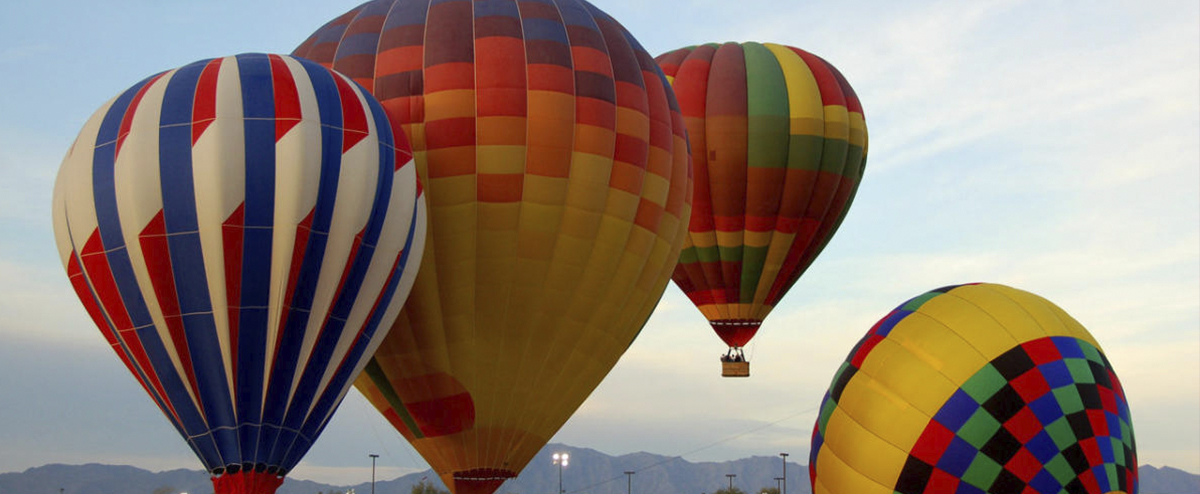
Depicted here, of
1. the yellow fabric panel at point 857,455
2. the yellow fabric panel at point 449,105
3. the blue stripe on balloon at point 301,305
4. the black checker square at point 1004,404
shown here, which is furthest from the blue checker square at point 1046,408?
the blue stripe on balloon at point 301,305

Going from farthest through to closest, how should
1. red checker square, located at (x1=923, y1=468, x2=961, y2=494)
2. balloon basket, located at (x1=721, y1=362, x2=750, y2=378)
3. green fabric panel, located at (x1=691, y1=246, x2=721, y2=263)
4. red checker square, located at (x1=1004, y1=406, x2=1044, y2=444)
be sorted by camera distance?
balloon basket, located at (x1=721, y1=362, x2=750, y2=378)
green fabric panel, located at (x1=691, y1=246, x2=721, y2=263)
red checker square, located at (x1=923, y1=468, x2=961, y2=494)
red checker square, located at (x1=1004, y1=406, x2=1044, y2=444)

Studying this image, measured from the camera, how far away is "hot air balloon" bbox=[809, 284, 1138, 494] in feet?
47.2

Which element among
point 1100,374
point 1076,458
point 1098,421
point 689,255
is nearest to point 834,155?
point 689,255

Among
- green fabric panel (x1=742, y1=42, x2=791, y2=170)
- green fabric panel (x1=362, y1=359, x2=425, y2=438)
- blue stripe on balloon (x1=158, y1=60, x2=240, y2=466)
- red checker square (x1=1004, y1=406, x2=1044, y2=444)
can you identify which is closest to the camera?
blue stripe on balloon (x1=158, y1=60, x2=240, y2=466)

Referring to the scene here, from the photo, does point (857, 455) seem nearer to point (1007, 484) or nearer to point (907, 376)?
point (907, 376)

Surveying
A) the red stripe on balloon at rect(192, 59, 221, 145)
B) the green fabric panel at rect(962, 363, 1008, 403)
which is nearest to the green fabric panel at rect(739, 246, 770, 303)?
the green fabric panel at rect(962, 363, 1008, 403)

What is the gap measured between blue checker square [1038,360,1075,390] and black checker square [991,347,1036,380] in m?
0.16

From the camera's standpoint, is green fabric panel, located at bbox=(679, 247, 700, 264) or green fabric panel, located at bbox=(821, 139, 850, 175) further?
green fabric panel, located at bbox=(679, 247, 700, 264)

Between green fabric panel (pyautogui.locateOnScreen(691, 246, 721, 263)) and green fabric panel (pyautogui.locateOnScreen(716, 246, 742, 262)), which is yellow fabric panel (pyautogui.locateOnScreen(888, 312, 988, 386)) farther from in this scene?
green fabric panel (pyautogui.locateOnScreen(691, 246, 721, 263))

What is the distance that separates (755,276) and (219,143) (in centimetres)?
1538

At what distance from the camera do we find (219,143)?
13.0m

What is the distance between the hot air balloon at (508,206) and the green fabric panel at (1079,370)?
592 cm

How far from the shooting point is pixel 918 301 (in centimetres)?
1656

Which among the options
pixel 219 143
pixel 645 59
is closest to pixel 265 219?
pixel 219 143
